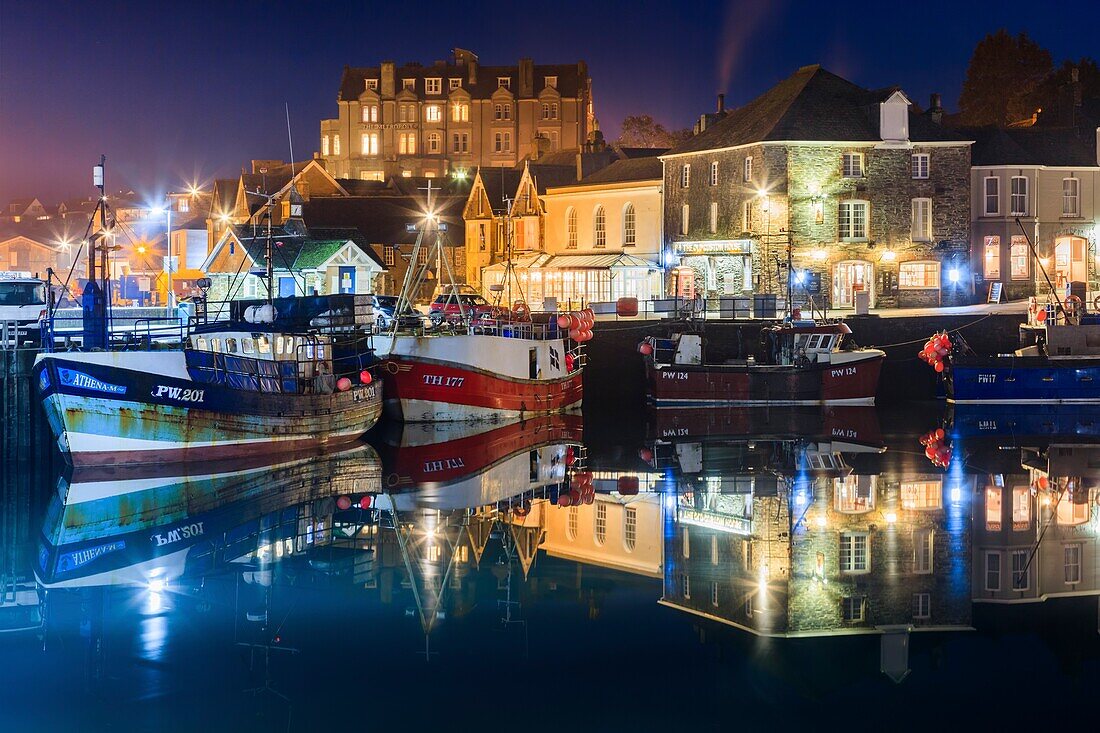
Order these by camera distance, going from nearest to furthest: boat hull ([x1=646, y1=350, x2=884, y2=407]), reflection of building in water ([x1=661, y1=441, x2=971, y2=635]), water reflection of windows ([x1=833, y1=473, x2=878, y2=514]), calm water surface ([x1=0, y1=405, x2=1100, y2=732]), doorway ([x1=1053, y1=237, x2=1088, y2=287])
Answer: calm water surface ([x1=0, y1=405, x2=1100, y2=732]), reflection of building in water ([x1=661, y1=441, x2=971, y2=635]), water reflection of windows ([x1=833, y1=473, x2=878, y2=514]), boat hull ([x1=646, y1=350, x2=884, y2=407]), doorway ([x1=1053, y1=237, x2=1088, y2=287])

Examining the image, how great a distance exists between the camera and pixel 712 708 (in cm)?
1280

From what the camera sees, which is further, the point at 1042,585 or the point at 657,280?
the point at 657,280

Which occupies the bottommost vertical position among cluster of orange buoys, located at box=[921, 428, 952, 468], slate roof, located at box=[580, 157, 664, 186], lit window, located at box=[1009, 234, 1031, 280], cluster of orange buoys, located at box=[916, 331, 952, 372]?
cluster of orange buoys, located at box=[921, 428, 952, 468]

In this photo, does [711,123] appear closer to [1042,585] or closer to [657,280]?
[657,280]

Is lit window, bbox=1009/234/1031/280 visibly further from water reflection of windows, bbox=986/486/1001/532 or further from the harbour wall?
water reflection of windows, bbox=986/486/1001/532

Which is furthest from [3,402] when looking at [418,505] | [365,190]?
[365,190]

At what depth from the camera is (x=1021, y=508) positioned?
911 inches

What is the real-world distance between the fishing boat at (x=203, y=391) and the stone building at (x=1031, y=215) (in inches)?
1246

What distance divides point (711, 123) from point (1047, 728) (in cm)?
5277

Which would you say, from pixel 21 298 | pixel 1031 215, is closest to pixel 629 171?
pixel 1031 215

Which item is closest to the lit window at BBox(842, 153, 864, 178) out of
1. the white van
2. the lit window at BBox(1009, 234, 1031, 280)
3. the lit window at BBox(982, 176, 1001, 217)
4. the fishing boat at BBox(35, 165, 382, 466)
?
the lit window at BBox(982, 176, 1001, 217)

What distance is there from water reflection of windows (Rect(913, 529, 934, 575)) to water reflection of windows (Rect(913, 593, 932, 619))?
4.24ft

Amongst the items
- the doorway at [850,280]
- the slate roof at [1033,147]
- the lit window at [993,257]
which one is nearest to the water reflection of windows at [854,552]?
the doorway at [850,280]

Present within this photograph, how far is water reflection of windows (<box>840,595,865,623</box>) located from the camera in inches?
620
